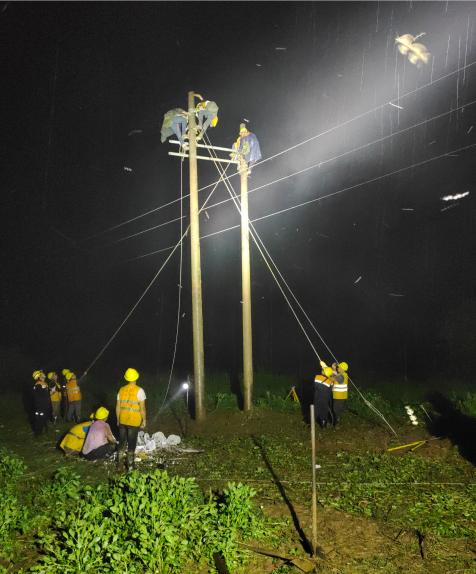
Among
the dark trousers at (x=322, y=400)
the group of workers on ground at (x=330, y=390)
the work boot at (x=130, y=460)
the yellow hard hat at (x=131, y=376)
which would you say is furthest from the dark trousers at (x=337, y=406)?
the yellow hard hat at (x=131, y=376)

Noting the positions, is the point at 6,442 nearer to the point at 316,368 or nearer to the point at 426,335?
the point at 316,368

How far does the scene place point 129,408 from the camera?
887 centimetres

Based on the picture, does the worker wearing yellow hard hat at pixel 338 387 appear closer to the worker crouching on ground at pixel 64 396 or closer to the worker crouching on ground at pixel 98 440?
the worker crouching on ground at pixel 98 440

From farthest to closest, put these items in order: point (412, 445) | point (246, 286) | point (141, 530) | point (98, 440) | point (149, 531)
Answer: point (246, 286) < point (412, 445) < point (98, 440) < point (149, 531) < point (141, 530)

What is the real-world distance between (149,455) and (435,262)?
33640 millimetres

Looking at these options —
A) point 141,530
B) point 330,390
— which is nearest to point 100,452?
point 141,530

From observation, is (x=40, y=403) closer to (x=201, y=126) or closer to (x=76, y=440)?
(x=76, y=440)

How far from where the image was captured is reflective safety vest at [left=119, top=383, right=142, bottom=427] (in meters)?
8.87

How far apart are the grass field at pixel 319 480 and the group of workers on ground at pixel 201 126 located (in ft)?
26.6

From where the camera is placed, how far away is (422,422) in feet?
40.4

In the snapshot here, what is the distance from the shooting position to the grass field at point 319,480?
19.3 ft

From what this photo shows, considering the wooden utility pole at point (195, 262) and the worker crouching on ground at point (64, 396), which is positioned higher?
the wooden utility pole at point (195, 262)

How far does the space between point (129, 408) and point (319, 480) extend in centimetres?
396

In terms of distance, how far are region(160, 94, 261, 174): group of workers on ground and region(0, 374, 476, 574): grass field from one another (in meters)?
8.12
